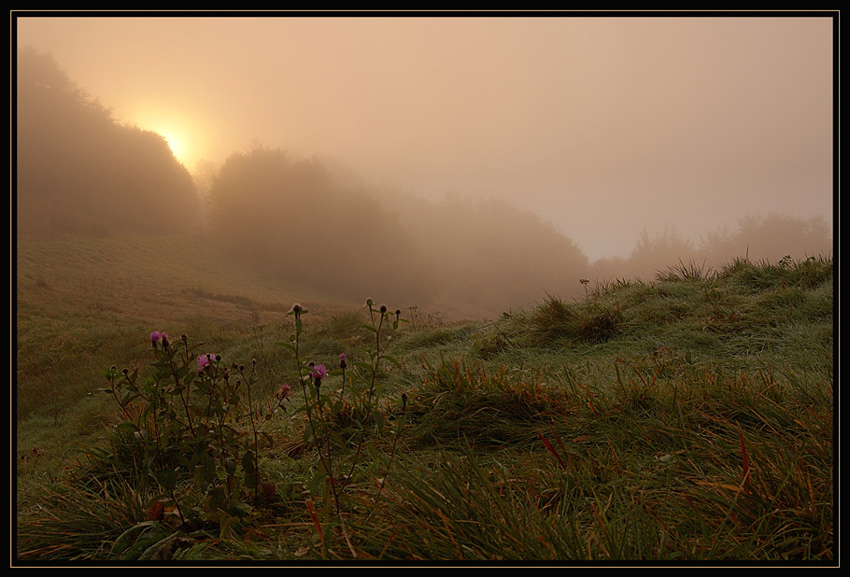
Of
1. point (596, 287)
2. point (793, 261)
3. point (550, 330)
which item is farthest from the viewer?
point (596, 287)

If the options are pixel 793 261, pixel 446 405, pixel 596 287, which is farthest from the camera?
pixel 596 287

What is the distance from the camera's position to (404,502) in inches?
64.2

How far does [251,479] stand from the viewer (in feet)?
6.23

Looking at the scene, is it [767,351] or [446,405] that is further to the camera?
[767,351]

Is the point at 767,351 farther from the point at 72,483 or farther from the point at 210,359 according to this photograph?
the point at 72,483

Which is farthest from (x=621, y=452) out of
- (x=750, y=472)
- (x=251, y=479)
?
(x=251, y=479)
